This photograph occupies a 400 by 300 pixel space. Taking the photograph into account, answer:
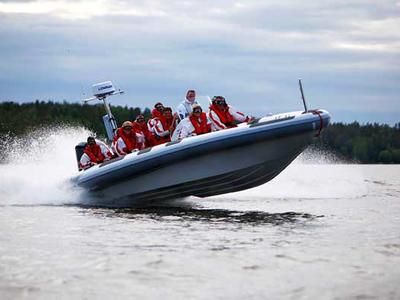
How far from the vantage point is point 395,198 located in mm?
18781

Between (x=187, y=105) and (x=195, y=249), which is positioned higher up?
(x=187, y=105)

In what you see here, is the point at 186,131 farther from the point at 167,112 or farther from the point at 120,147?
the point at 120,147

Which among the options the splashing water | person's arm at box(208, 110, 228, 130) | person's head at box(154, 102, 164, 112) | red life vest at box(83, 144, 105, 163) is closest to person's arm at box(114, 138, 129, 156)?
red life vest at box(83, 144, 105, 163)

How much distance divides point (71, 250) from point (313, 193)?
10672 millimetres

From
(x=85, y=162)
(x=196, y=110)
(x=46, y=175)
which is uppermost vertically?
(x=196, y=110)

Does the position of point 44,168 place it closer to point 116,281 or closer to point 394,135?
point 116,281

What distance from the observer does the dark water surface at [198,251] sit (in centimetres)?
705

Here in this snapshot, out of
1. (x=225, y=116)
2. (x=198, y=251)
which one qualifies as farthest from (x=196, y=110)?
(x=198, y=251)

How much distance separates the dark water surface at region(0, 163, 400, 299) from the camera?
7.05 metres

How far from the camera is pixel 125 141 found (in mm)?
14297

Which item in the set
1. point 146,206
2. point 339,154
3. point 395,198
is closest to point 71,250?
→ point 146,206

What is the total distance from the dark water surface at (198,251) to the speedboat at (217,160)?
17.4 inches

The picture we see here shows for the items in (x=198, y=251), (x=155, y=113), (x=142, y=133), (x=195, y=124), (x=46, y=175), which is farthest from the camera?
(x=46, y=175)

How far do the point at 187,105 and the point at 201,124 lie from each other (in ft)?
2.55
